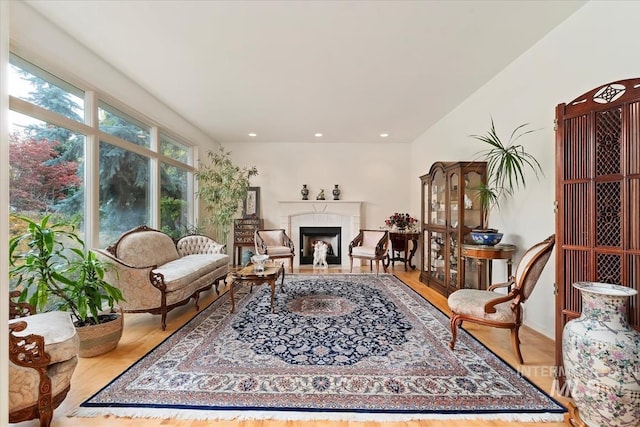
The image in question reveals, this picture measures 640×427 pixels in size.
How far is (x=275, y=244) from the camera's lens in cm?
579

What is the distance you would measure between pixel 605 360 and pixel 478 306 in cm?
92

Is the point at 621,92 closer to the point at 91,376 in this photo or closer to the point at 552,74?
the point at 552,74

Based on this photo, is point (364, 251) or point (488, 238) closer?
point (488, 238)

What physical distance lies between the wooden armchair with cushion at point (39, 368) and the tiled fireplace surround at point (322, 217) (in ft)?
15.7

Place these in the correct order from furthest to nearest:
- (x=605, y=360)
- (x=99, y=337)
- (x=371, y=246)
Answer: (x=371, y=246) < (x=99, y=337) < (x=605, y=360)

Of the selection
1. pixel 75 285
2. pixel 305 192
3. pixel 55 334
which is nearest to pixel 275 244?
pixel 305 192

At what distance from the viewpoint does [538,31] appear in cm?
255

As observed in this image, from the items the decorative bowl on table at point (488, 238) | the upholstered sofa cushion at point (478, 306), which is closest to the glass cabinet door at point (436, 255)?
the decorative bowl on table at point (488, 238)

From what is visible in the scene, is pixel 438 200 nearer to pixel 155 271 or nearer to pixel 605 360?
pixel 605 360

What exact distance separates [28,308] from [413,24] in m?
3.75

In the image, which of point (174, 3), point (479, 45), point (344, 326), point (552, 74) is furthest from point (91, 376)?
point (552, 74)

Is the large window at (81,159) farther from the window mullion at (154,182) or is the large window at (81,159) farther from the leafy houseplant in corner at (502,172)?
the leafy houseplant in corner at (502,172)

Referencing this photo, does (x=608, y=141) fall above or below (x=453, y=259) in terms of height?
above

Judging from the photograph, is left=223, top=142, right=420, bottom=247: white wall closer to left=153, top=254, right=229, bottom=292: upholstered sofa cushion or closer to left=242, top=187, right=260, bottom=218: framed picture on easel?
left=242, top=187, right=260, bottom=218: framed picture on easel
